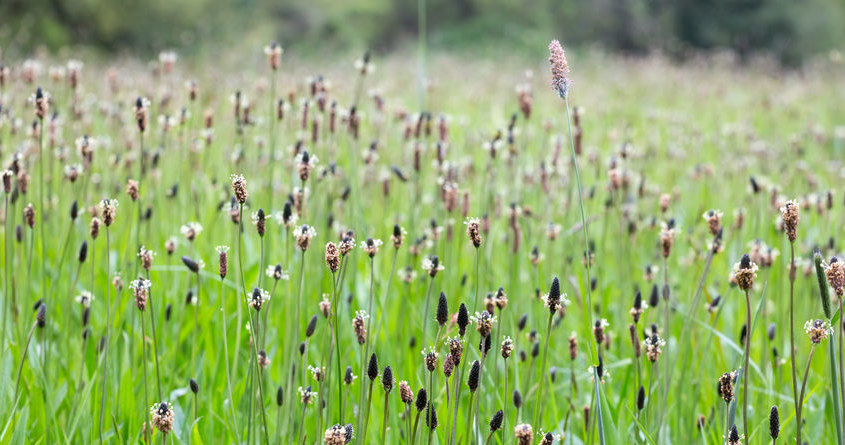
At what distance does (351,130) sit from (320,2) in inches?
977

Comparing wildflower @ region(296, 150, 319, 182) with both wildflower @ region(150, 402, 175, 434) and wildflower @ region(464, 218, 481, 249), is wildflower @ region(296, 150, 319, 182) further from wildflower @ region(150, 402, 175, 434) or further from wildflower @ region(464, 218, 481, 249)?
wildflower @ region(150, 402, 175, 434)

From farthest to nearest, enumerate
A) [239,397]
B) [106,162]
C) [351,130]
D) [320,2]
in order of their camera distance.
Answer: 1. [320,2]
2. [106,162]
3. [351,130]
4. [239,397]

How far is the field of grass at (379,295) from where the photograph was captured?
1.49 metres

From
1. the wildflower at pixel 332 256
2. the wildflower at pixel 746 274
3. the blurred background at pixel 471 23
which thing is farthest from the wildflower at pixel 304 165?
the blurred background at pixel 471 23

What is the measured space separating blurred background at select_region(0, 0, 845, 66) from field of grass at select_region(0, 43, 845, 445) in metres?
10.9

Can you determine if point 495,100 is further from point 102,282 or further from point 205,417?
point 205,417

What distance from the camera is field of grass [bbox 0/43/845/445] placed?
58.8 inches

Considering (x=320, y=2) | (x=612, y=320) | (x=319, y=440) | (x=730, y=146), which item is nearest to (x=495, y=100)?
(x=730, y=146)

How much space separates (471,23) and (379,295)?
91.8 ft

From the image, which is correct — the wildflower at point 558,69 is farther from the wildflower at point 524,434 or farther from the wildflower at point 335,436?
the wildflower at point 335,436

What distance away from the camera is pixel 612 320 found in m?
2.76

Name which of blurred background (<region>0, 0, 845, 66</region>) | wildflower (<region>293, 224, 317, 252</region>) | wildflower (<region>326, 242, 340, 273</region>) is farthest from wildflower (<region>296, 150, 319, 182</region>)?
blurred background (<region>0, 0, 845, 66</region>)

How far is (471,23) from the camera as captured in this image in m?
29.2

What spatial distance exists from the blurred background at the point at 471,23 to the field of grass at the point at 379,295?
35.7 feet
